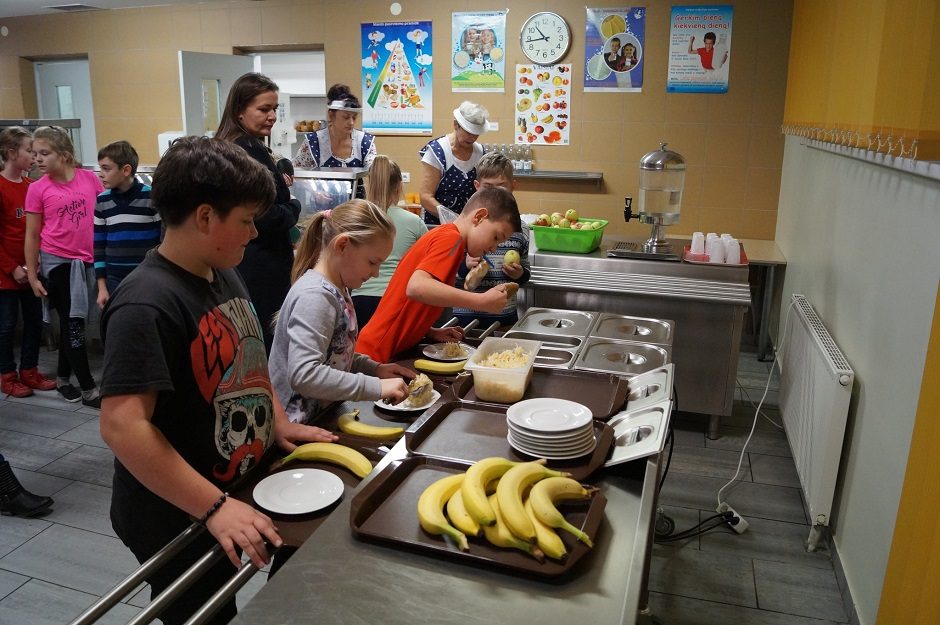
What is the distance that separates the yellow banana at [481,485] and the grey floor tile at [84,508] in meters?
1.92

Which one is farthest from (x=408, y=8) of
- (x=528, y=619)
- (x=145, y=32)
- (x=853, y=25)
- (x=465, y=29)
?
(x=528, y=619)

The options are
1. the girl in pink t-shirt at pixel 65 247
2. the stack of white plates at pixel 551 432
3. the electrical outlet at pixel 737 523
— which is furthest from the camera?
the girl in pink t-shirt at pixel 65 247

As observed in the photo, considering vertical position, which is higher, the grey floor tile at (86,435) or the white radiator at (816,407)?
the white radiator at (816,407)

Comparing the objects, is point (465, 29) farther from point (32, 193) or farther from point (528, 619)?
point (528, 619)

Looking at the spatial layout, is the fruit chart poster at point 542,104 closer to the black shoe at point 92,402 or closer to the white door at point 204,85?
the white door at point 204,85

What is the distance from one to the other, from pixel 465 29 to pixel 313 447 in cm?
457

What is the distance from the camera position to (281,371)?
5.38ft

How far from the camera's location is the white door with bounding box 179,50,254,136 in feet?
17.0

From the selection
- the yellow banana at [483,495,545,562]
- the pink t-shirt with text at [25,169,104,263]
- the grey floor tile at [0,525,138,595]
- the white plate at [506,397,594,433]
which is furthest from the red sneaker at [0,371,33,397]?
the yellow banana at [483,495,545,562]

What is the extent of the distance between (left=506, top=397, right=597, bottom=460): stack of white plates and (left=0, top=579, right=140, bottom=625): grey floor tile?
1.43 meters

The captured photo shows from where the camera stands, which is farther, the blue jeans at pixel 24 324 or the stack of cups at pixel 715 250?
the blue jeans at pixel 24 324

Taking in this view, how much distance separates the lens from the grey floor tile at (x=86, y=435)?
3.27m

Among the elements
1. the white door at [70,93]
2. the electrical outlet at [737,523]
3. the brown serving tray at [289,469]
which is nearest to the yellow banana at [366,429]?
the brown serving tray at [289,469]

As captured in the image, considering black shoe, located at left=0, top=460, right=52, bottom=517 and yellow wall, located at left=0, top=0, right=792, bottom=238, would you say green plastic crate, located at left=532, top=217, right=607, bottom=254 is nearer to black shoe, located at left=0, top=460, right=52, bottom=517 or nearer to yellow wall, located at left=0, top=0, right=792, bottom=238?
yellow wall, located at left=0, top=0, right=792, bottom=238
